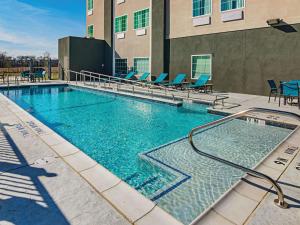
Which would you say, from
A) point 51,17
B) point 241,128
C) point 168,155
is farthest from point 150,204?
point 51,17

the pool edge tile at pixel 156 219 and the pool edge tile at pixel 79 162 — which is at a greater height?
the pool edge tile at pixel 79 162

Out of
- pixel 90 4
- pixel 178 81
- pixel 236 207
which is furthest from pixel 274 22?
pixel 90 4

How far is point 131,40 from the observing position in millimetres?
19062

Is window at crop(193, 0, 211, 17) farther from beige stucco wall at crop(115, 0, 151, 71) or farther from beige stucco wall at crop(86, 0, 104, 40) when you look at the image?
beige stucco wall at crop(86, 0, 104, 40)

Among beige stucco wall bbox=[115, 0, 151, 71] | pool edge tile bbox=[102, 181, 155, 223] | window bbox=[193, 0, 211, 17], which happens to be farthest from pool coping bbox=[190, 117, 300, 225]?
beige stucco wall bbox=[115, 0, 151, 71]

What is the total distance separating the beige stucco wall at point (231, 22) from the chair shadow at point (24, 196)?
11.7 metres

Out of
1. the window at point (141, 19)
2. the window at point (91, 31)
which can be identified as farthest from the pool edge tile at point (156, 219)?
the window at point (91, 31)

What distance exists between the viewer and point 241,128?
273 inches

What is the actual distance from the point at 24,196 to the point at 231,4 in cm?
1310

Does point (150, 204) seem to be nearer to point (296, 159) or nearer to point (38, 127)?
point (296, 159)

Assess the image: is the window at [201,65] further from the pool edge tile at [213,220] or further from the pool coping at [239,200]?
the pool edge tile at [213,220]

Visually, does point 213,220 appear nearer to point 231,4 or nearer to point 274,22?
point 274,22

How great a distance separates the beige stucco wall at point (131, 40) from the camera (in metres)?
17.7

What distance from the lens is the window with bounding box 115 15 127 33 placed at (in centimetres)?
1963
